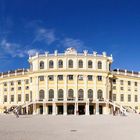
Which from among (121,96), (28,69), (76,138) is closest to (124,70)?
(121,96)

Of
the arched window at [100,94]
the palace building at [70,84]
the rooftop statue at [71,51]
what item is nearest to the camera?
the palace building at [70,84]

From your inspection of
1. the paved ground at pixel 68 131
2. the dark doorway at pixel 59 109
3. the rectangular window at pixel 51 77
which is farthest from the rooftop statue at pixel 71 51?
the paved ground at pixel 68 131

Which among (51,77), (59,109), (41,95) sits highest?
(51,77)

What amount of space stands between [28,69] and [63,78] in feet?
49.8

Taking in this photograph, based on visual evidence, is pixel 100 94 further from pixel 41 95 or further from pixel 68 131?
pixel 68 131

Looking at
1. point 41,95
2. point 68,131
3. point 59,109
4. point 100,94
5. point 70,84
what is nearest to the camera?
point 68,131

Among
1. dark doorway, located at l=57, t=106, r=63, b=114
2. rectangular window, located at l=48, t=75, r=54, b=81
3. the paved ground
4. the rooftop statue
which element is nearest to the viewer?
the paved ground

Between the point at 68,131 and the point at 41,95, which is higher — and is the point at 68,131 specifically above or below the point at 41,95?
below

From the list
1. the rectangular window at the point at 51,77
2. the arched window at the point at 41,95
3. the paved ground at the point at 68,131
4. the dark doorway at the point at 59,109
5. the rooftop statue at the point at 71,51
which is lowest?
the paved ground at the point at 68,131

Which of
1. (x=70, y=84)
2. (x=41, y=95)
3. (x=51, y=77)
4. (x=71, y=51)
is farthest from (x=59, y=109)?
(x=71, y=51)

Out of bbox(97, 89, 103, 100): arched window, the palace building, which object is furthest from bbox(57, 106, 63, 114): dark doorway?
bbox(97, 89, 103, 100): arched window

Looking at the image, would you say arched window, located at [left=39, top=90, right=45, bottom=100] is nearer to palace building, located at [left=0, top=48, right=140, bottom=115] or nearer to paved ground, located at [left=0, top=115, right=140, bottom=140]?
palace building, located at [left=0, top=48, right=140, bottom=115]

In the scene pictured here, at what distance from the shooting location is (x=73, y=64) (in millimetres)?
77938

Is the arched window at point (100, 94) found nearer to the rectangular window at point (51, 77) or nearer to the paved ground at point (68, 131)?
the rectangular window at point (51, 77)
